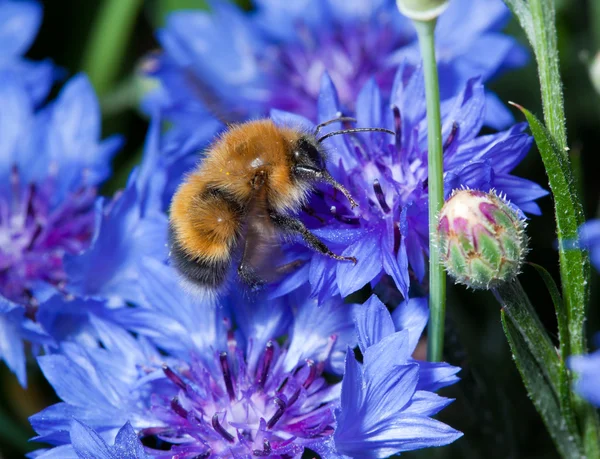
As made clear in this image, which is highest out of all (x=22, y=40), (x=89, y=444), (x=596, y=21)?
(x=596, y=21)

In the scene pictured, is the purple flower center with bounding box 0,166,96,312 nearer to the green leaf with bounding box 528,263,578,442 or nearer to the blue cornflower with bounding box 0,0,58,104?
the blue cornflower with bounding box 0,0,58,104

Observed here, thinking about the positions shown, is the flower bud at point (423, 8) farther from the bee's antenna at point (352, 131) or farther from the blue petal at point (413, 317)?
the blue petal at point (413, 317)

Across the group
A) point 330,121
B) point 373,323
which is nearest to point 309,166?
point 330,121

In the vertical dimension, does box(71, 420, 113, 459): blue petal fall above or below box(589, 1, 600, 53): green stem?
below

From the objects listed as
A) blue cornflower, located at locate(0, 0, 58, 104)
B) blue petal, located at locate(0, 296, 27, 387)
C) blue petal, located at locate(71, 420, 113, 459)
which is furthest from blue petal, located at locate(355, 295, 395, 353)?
blue cornflower, located at locate(0, 0, 58, 104)

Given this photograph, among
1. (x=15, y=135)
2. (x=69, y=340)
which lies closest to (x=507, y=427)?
(x=69, y=340)

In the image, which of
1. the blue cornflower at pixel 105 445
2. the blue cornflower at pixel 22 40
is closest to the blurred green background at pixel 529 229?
the blue cornflower at pixel 22 40

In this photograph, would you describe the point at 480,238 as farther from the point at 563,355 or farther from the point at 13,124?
the point at 13,124
